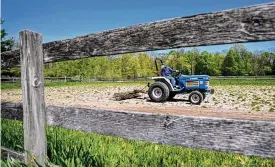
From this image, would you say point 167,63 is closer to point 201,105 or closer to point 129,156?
point 201,105

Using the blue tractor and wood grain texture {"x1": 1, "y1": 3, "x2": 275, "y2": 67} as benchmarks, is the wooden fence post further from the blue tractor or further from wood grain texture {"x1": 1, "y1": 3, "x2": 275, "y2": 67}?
the blue tractor

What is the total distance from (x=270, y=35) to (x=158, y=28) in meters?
0.64

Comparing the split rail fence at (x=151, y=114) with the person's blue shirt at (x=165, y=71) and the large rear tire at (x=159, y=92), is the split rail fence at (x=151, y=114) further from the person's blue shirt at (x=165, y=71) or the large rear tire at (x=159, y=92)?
the person's blue shirt at (x=165, y=71)

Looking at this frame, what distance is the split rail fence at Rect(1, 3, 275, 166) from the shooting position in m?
1.44

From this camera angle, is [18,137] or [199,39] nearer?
[199,39]

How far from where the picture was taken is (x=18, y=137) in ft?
11.7

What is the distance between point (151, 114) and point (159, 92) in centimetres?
1176

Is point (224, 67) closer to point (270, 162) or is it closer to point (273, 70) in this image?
point (273, 70)

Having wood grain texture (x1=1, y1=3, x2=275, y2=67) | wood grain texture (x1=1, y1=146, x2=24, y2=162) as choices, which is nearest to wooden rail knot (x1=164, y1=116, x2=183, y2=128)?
wood grain texture (x1=1, y1=3, x2=275, y2=67)

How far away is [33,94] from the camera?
2.46 m

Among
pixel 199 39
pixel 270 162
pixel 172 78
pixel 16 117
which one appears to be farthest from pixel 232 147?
pixel 172 78

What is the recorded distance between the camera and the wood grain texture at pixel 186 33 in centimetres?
138

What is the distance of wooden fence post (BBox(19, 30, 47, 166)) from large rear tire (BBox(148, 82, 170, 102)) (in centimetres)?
1068

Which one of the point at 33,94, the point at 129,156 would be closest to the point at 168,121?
the point at 33,94
